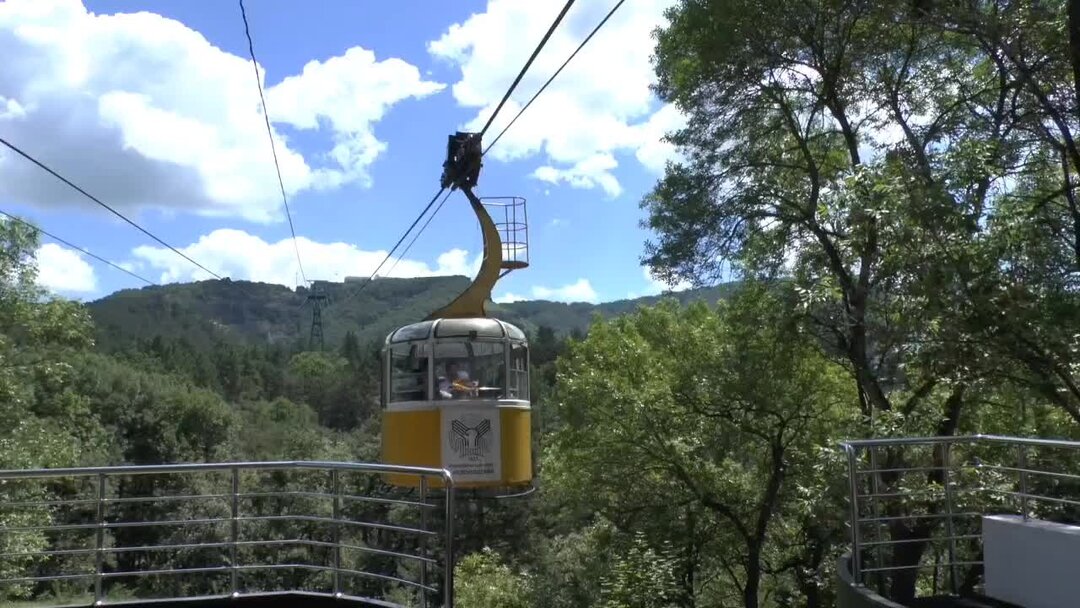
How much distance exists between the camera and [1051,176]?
1082cm

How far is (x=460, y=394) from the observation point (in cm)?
1648

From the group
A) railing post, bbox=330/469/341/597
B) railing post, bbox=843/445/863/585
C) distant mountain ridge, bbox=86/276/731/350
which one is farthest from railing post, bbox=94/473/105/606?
distant mountain ridge, bbox=86/276/731/350

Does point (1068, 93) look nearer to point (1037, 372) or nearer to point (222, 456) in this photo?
point (1037, 372)

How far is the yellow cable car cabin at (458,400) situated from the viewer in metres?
16.2

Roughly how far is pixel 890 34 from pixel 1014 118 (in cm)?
361

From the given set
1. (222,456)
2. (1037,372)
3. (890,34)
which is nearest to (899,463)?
(1037,372)

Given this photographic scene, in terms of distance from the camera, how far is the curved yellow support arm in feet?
59.3

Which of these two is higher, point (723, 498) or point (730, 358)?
point (730, 358)

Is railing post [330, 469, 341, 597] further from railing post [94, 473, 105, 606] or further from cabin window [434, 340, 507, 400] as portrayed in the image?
cabin window [434, 340, 507, 400]

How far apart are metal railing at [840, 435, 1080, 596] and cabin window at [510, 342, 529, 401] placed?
6.70 m

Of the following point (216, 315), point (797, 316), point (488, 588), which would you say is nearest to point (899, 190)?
point (797, 316)

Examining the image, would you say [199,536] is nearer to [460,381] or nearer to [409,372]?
[409,372]

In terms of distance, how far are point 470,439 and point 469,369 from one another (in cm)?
129

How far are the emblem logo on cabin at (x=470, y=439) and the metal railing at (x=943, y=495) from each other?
6.63m
